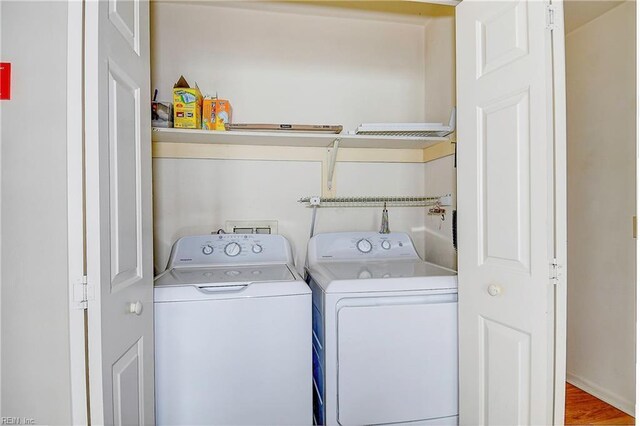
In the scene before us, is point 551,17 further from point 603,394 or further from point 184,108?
point 603,394

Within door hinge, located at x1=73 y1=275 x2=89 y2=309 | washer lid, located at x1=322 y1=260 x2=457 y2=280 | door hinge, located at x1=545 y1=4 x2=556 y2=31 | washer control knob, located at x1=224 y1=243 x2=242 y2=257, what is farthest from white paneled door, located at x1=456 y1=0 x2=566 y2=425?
door hinge, located at x1=73 y1=275 x2=89 y2=309

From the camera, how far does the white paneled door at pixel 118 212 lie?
2.81 ft

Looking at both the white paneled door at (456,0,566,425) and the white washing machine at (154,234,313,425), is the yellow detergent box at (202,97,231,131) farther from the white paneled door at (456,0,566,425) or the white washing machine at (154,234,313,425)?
the white paneled door at (456,0,566,425)

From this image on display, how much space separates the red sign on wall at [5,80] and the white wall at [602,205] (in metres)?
2.60

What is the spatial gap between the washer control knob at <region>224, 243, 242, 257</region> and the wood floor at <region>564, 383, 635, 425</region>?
1927 millimetres

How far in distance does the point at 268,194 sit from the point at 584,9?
2108 mm

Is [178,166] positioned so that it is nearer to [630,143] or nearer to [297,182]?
→ [297,182]

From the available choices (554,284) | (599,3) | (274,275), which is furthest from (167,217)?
(599,3)

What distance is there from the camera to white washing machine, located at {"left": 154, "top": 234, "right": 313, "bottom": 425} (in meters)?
1.43

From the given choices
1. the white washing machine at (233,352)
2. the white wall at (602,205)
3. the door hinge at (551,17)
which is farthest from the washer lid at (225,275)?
the white wall at (602,205)

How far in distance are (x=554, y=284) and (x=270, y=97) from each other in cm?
179

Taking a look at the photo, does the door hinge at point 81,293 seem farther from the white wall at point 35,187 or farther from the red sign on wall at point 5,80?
the red sign on wall at point 5,80

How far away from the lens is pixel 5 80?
2.77 feet

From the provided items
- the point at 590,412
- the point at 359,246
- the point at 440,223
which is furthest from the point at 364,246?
the point at 590,412
